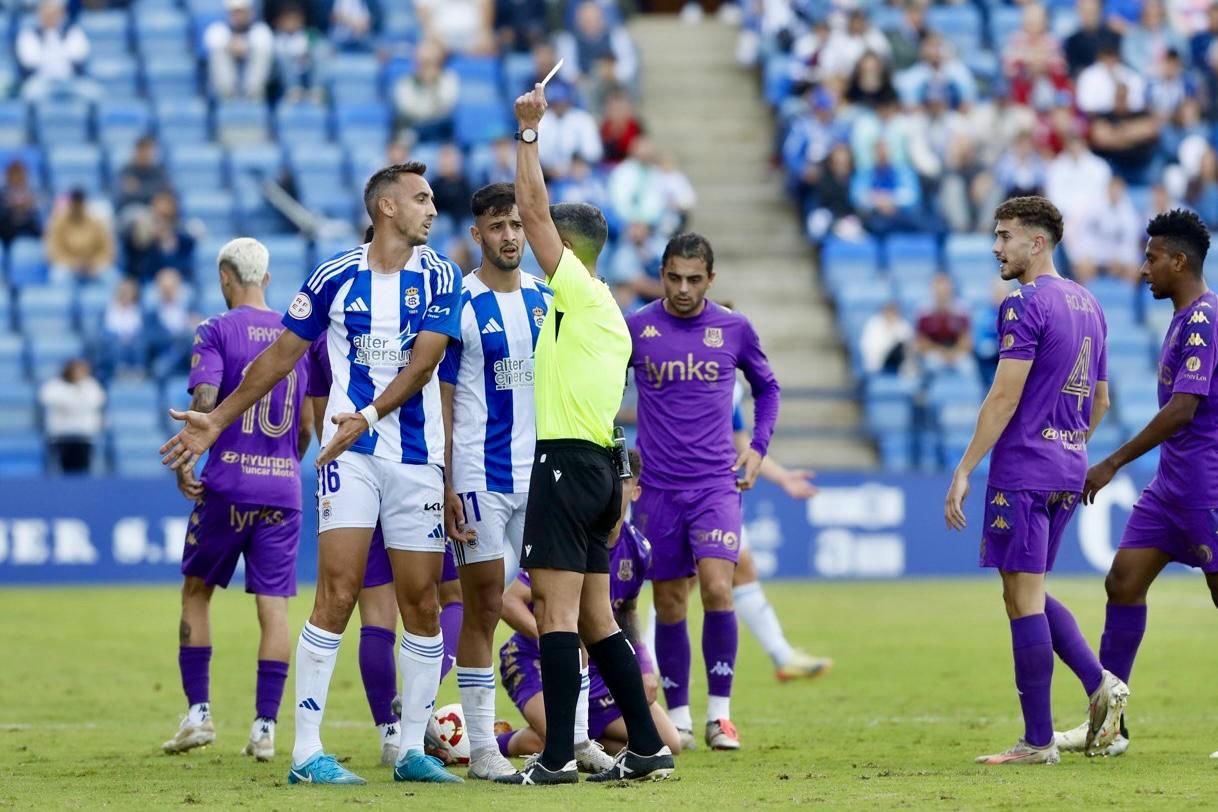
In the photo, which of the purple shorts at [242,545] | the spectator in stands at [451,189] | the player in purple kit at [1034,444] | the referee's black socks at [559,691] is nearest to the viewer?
the referee's black socks at [559,691]

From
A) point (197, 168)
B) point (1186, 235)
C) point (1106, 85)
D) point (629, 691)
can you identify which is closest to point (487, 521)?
point (629, 691)

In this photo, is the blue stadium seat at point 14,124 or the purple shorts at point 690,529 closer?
the purple shorts at point 690,529

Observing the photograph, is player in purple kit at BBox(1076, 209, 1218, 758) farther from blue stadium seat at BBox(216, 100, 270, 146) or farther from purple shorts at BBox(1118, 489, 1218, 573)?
blue stadium seat at BBox(216, 100, 270, 146)

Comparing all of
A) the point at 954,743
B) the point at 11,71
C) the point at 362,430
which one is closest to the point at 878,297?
the point at 11,71

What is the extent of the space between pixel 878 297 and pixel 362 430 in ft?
54.3

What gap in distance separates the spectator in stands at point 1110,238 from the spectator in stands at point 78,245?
12.2m

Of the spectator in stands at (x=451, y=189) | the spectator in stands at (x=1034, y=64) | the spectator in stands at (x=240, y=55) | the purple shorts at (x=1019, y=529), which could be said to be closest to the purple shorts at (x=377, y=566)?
the purple shorts at (x=1019, y=529)

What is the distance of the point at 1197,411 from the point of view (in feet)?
31.0

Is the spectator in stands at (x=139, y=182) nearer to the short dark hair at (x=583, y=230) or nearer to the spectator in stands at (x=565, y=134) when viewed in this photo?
the spectator in stands at (x=565, y=134)

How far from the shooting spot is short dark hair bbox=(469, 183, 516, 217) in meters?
8.74

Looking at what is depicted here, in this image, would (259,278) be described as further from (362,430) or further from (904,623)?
(904,623)

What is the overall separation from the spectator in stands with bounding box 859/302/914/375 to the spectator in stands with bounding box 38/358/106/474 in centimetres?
908

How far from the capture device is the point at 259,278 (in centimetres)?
1016

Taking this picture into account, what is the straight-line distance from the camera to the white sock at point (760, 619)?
1242cm
